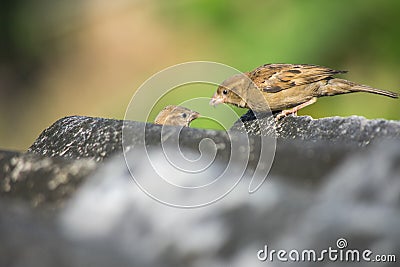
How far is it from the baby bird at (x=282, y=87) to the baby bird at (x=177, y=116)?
0.52 m

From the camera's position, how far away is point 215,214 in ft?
4.84

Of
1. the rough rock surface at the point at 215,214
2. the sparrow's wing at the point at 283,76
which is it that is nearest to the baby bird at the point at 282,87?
the sparrow's wing at the point at 283,76

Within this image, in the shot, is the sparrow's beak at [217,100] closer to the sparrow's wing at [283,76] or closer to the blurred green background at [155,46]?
the sparrow's wing at [283,76]

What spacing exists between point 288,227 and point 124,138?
0.64 m

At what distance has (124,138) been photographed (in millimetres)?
1979

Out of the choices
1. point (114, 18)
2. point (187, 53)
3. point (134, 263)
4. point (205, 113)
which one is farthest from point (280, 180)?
point (114, 18)

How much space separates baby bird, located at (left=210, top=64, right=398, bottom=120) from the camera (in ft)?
12.8

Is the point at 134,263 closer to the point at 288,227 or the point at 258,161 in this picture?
the point at 288,227

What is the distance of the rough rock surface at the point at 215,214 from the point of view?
4.64 ft

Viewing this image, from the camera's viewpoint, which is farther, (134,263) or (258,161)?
(258,161)

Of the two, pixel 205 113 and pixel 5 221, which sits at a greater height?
pixel 205 113

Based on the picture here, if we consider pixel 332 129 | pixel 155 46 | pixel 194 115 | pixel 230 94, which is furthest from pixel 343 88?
pixel 155 46

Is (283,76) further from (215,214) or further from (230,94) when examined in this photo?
(215,214)

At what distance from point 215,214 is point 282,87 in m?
2.62
